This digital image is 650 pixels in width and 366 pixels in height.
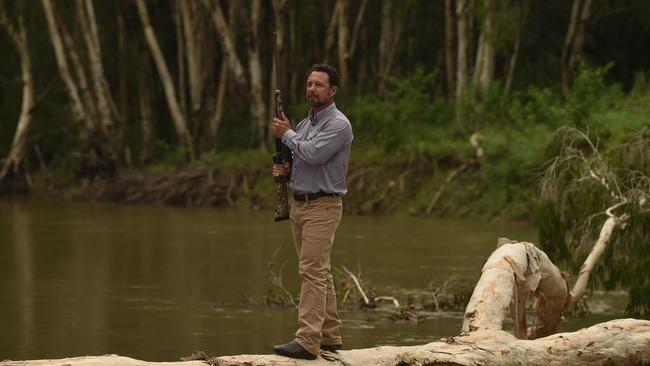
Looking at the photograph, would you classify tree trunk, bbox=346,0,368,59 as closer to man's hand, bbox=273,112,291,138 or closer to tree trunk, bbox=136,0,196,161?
tree trunk, bbox=136,0,196,161

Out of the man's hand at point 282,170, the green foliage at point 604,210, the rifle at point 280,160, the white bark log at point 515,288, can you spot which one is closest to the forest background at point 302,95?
the green foliage at point 604,210

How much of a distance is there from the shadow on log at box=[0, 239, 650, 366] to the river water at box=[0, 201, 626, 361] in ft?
3.89

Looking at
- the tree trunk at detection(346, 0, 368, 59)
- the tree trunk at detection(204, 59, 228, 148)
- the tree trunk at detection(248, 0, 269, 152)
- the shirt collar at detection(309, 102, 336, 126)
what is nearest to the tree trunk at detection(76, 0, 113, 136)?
the tree trunk at detection(204, 59, 228, 148)

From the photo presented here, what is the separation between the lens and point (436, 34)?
43562 millimetres

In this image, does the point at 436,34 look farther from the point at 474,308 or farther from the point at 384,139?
the point at 474,308

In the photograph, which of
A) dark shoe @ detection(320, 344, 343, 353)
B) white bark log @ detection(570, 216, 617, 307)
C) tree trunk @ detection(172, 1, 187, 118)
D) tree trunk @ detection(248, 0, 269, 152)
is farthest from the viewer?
tree trunk @ detection(172, 1, 187, 118)

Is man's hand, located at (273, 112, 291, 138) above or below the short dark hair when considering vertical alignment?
below

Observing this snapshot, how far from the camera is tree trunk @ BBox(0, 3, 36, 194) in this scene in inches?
1314

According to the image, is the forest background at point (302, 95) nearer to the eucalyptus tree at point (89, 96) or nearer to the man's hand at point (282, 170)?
the eucalyptus tree at point (89, 96)

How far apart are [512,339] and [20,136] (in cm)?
2510

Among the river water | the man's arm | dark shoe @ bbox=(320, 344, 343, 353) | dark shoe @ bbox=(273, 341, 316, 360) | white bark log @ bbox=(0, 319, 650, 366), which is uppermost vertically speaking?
the man's arm

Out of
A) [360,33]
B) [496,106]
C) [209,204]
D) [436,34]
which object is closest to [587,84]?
[496,106]

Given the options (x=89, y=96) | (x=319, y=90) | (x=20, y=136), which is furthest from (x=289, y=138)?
(x=89, y=96)

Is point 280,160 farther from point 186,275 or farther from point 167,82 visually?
point 167,82
